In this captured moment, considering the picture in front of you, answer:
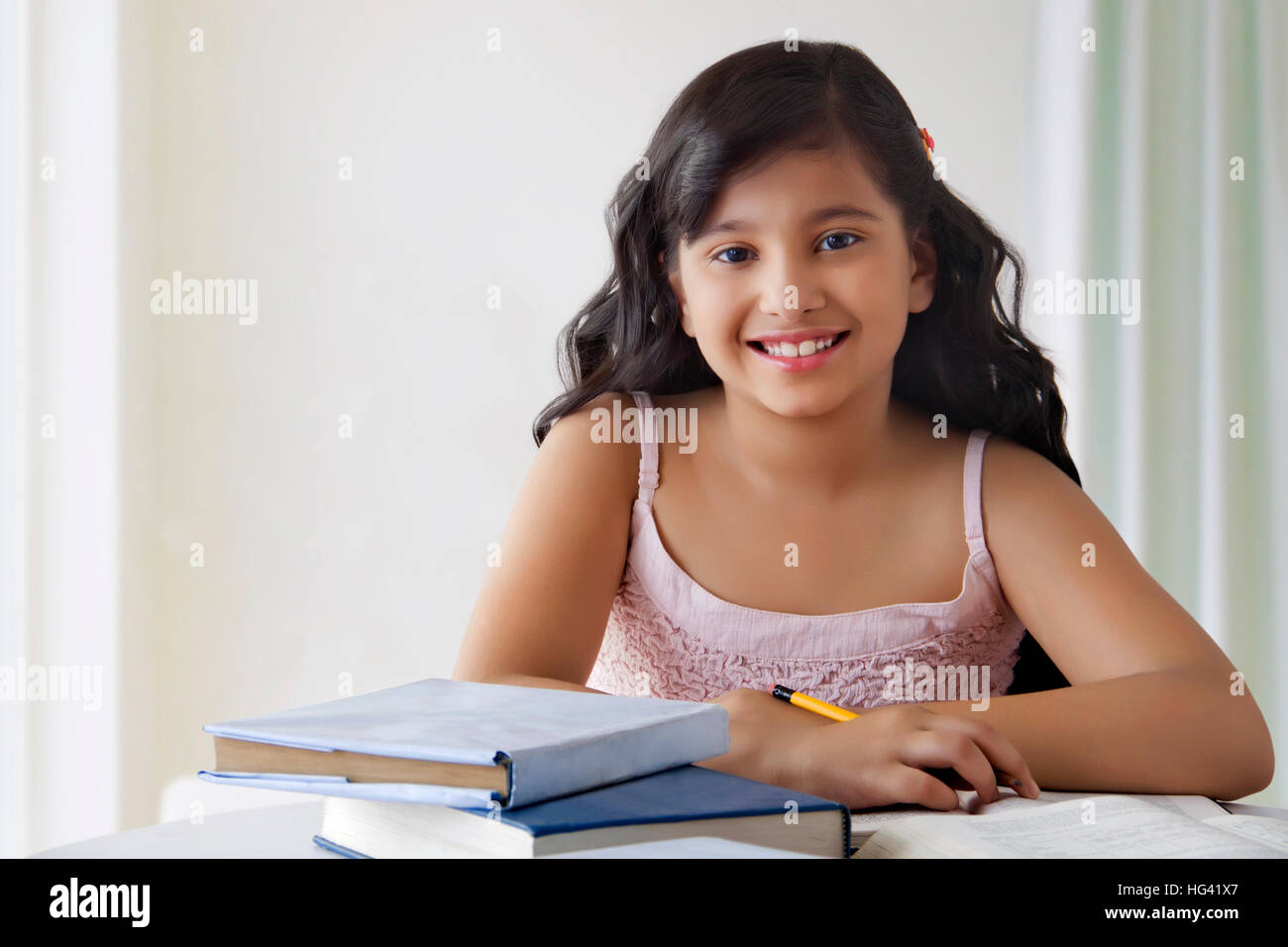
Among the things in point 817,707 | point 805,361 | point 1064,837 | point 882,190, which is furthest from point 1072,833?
point 882,190

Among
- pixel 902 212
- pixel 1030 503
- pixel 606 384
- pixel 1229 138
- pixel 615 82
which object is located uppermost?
pixel 615 82

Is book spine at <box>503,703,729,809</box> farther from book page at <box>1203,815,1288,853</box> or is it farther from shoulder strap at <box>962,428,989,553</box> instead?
shoulder strap at <box>962,428,989,553</box>

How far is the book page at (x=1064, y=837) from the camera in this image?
19.4 inches

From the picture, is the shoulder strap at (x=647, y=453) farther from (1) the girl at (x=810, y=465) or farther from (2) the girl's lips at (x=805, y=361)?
(2) the girl's lips at (x=805, y=361)

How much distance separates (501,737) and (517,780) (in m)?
0.03

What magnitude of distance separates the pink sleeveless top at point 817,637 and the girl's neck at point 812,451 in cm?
9

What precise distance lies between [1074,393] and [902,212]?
49.4 inches

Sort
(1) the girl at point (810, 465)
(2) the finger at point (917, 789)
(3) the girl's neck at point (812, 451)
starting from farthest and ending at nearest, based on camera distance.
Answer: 1. (3) the girl's neck at point (812, 451)
2. (1) the girl at point (810, 465)
3. (2) the finger at point (917, 789)

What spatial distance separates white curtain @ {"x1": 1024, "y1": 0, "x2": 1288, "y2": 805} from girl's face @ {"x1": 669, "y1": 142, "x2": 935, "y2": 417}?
1.24 metres

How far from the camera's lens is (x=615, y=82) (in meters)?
2.18

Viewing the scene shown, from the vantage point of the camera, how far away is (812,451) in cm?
107

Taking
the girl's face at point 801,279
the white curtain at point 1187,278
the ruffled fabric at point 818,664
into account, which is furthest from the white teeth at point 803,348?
the white curtain at point 1187,278
